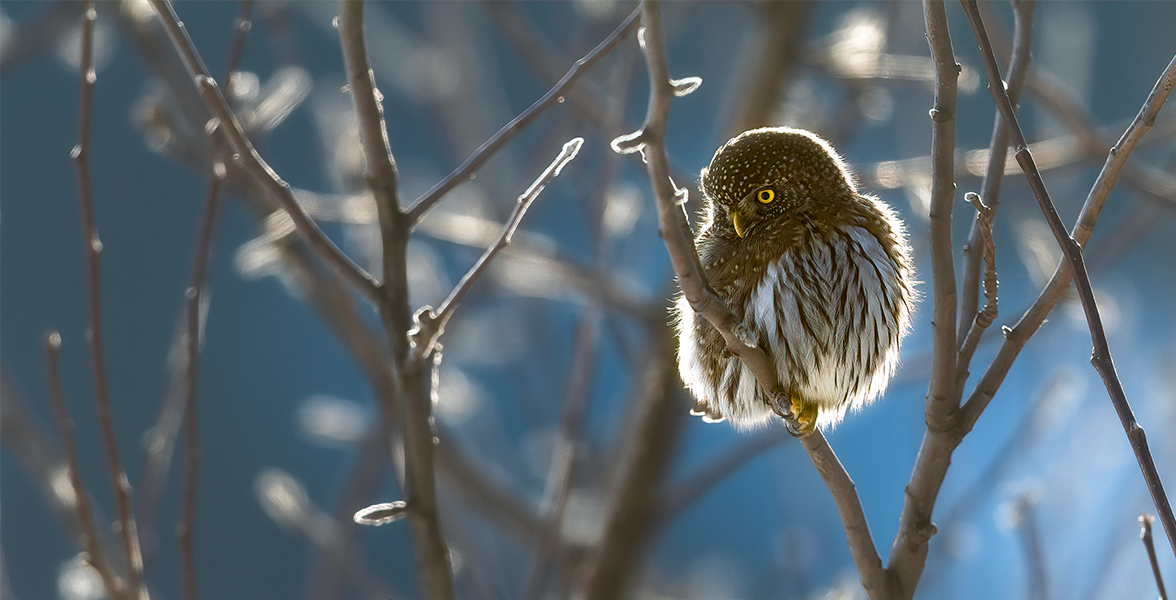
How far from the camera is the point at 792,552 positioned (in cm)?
344

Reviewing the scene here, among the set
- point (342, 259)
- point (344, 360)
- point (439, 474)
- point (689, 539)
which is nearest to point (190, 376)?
point (342, 259)

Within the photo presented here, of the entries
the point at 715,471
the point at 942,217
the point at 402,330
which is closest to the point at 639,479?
the point at 715,471

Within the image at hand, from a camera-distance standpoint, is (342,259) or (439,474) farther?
(439,474)

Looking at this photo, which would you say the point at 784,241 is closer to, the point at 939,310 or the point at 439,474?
the point at 939,310

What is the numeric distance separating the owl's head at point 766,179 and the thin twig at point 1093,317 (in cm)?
80

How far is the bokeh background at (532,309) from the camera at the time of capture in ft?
10.2

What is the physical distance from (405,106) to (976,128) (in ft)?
12.1

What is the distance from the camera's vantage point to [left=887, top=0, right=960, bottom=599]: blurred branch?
4.82 ft

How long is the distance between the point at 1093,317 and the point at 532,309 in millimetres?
2924

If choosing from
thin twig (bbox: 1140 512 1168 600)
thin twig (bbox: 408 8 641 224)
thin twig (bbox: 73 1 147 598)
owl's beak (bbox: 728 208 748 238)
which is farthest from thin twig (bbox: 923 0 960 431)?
thin twig (bbox: 73 1 147 598)

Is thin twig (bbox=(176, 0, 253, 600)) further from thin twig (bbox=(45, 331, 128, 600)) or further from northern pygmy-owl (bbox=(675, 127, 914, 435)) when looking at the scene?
northern pygmy-owl (bbox=(675, 127, 914, 435))

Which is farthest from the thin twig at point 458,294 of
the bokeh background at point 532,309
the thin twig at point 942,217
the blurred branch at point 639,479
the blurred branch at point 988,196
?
the blurred branch at point 639,479

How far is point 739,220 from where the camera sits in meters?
2.14

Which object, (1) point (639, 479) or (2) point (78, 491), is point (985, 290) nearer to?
(2) point (78, 491)
